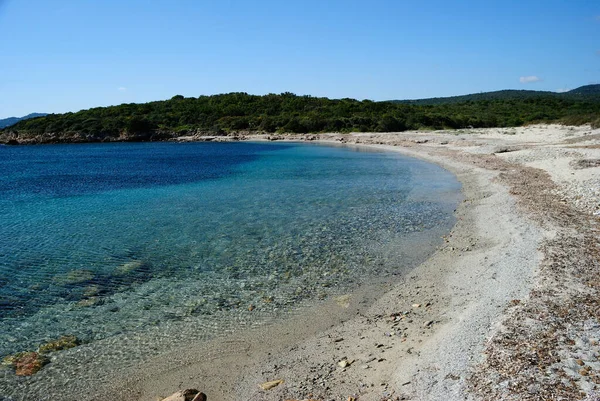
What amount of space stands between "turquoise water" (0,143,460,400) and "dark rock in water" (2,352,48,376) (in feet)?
0.56

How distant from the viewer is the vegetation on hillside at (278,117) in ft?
237

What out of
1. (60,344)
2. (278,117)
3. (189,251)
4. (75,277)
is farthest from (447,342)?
(278,117)

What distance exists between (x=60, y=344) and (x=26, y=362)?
1.93 ft

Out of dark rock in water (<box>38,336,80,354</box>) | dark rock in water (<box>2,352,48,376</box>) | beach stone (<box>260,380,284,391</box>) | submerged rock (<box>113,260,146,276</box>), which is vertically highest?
submerged rock (<box>113,260,146,276</box>)

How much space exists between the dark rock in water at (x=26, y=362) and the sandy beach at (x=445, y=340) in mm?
1403

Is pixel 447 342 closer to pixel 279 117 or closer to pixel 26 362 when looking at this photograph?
pixel 26 362

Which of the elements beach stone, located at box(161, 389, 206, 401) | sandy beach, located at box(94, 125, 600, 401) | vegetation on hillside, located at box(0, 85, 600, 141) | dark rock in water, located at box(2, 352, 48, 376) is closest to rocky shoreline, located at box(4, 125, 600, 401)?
sandy beach, located at box(94, 125, 600, 401)

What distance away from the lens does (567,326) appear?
618 centimetres

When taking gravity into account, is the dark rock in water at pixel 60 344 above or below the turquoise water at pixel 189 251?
below

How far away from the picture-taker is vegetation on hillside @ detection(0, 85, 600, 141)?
237 feet

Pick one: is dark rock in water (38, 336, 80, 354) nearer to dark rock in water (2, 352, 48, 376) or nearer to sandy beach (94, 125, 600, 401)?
dark rock in water (2, 352, 48, 376)

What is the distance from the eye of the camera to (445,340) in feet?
21.4

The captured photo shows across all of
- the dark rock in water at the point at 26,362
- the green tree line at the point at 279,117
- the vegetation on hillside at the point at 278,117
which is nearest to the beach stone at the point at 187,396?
the dark rock in water at the point at 26,362

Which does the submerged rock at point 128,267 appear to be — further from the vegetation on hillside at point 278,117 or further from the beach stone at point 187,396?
the vegetation on hillside at point 278,117
